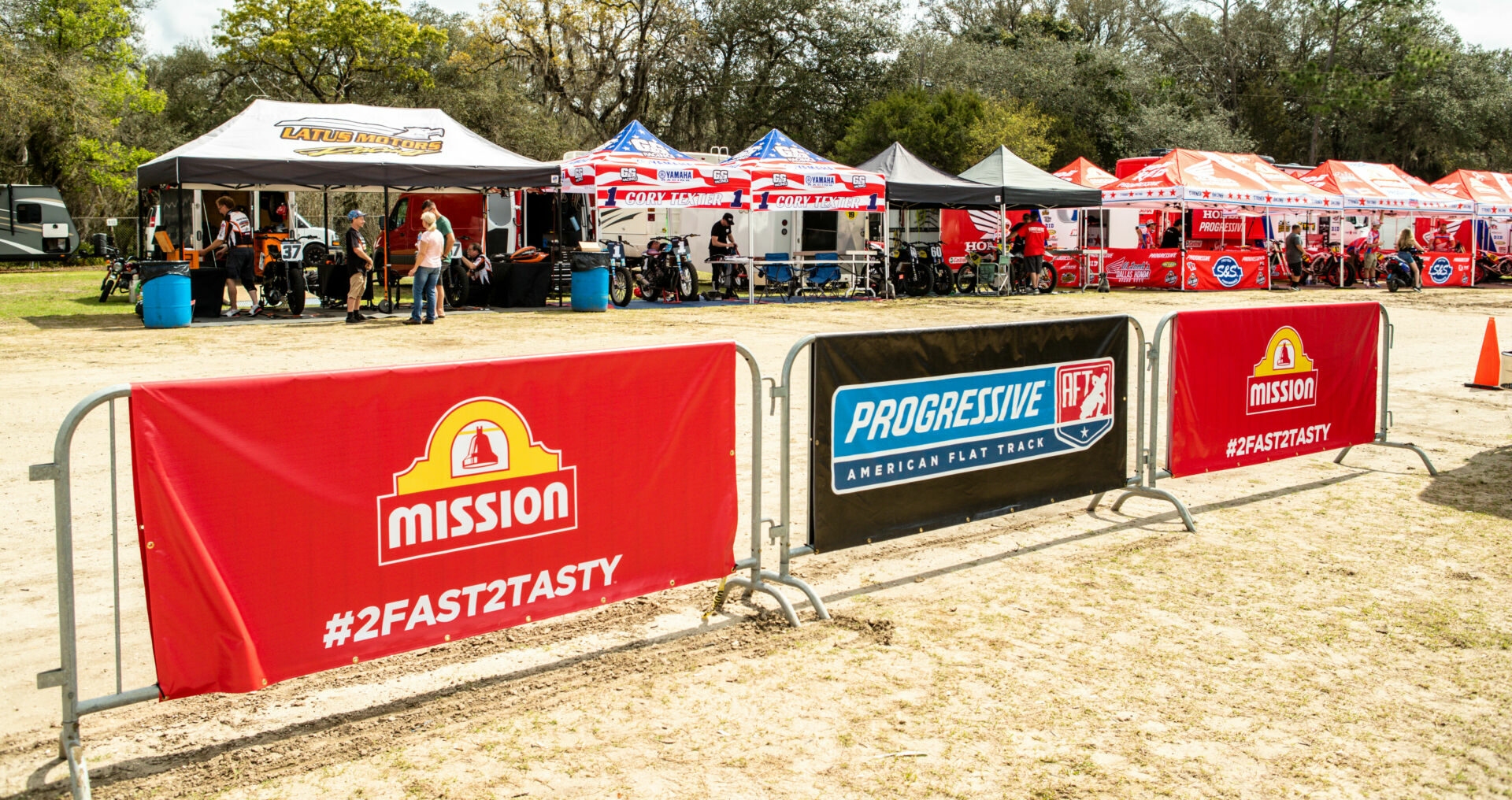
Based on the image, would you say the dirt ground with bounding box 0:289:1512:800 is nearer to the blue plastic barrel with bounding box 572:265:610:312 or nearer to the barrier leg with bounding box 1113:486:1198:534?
the barrier leg with bounding box 1113:486:1198:534

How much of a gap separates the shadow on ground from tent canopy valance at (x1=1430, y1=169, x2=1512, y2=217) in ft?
105

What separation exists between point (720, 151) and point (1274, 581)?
26749mm

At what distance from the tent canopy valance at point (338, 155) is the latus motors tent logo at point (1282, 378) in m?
14.7

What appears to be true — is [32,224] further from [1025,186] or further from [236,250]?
[1025,186]

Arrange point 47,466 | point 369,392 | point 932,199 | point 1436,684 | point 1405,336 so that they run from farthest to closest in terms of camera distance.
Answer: point 932,199 < point 1405,336 < point 1436,684 < point 369,392 < point 47,466

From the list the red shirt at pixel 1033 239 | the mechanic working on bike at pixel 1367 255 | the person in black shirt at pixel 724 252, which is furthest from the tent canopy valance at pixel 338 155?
the mechanic working on bike at pixel 1367 255

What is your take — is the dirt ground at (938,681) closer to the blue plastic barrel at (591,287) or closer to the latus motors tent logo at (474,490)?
the latus motors tent logo at (474,490)

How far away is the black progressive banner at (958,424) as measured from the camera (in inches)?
205

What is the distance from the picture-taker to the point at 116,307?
20.5 meters

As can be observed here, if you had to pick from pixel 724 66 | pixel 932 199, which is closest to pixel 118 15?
pixel 724 66

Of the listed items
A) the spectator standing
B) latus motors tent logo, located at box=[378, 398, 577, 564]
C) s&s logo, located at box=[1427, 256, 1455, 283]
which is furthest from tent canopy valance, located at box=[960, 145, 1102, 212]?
latus motors tent logo, located at box=[378, 398, 577, 564]

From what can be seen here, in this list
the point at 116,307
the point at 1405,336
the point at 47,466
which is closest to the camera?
the point at 47,466

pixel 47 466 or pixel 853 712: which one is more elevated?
pixel 47 466

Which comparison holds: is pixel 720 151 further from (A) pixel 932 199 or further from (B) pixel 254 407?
(B) pixel 254 407
